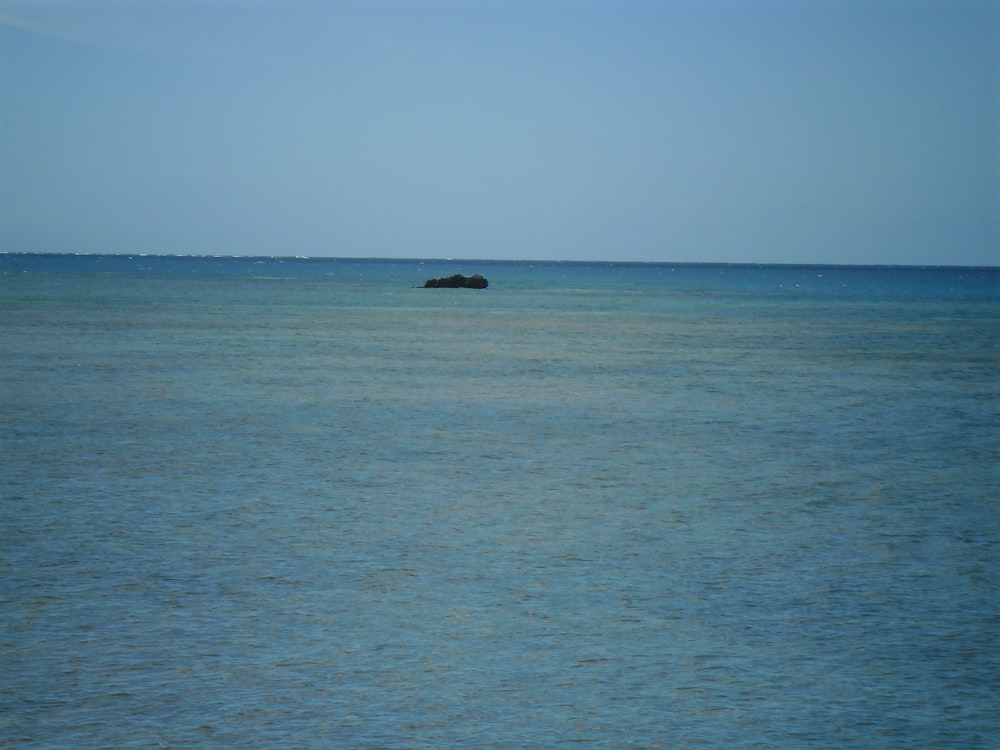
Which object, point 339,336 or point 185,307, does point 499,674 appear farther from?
point 185,307

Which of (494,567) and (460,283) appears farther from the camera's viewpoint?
(460,283)

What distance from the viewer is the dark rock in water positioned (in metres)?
117

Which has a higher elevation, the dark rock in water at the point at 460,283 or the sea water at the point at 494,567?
the dark rock in water at the point at 460,283

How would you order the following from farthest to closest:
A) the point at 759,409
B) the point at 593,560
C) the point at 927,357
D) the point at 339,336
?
1. the point at 339,336
2. the point at 927,357
3. the point at 759,409
4. the point at 593,560

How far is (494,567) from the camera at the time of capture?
11.0 m

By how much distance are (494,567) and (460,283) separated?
108 meters

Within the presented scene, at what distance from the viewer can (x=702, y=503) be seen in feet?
46.0

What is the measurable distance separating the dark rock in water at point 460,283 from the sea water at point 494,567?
3561 inches

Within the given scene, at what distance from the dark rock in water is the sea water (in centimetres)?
9045

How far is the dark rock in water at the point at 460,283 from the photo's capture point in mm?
116688

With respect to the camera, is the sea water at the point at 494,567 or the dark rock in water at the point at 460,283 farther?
the dark rock in water at the point at 460,283

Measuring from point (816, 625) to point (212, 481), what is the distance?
26.9 feet

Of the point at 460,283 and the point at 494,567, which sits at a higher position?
the point at 460,283

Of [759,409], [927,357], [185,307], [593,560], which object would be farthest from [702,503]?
[185,307]
